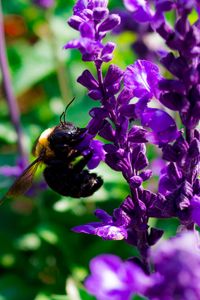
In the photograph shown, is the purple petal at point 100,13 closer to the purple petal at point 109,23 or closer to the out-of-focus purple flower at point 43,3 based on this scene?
the purple petal at point 109,23

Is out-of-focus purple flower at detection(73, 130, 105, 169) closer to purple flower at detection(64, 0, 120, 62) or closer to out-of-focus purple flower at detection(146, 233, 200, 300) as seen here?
purple flower at detection(64, 0, 120, 62)

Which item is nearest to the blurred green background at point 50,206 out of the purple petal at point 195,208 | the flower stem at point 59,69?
the flower stem at point 59,69

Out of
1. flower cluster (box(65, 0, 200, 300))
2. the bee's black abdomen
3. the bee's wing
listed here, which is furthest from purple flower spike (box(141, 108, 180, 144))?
the bee's wing

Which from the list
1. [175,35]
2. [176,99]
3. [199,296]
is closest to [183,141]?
[176,99]

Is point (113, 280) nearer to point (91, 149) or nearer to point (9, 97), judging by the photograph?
point (91, 149)

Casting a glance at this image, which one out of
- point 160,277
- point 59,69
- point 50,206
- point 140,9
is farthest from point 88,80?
point 59,69

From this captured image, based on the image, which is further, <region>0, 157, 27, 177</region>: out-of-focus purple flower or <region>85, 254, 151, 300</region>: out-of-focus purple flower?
<region>0, 157, 27, 177</region>: out-of-focus purple flower

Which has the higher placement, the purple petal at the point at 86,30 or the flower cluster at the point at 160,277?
the purple petal at the point at 86,30
